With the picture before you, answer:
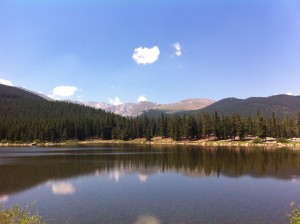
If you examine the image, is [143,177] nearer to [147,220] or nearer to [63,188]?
[63,188]

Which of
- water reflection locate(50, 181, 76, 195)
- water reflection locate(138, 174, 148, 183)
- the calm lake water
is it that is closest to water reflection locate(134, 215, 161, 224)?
the calm lake water

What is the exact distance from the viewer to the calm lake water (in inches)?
1262

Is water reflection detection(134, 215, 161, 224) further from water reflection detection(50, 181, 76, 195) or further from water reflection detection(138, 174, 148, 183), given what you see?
water reflection detection(138, 174, 148, 183)

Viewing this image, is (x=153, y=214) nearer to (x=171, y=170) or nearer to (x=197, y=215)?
(x=197, y=215)

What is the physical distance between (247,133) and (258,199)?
136983 millimetres

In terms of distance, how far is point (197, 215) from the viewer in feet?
105

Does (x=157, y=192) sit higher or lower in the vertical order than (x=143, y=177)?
lower

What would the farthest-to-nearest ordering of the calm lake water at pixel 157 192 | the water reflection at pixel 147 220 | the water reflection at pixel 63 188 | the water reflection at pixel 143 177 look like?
the water reflection at pixel 143 177, the water reflection at pixel 63 188, the calm lake water at pixel 157 192, the water reflection at pixel 147 220

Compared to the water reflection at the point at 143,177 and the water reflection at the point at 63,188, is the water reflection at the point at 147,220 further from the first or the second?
the water reflection at the point at 143,177

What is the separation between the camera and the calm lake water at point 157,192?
3206cm

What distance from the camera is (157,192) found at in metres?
45.5

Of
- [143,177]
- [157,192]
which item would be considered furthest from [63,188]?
[143,177]

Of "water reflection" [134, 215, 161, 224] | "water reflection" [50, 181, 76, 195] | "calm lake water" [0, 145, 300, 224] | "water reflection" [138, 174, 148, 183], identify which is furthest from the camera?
"water reflection" [138, 174, 148, 183]

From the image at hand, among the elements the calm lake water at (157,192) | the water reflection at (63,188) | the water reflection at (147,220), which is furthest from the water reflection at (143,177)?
the water reflection at (147,220)
